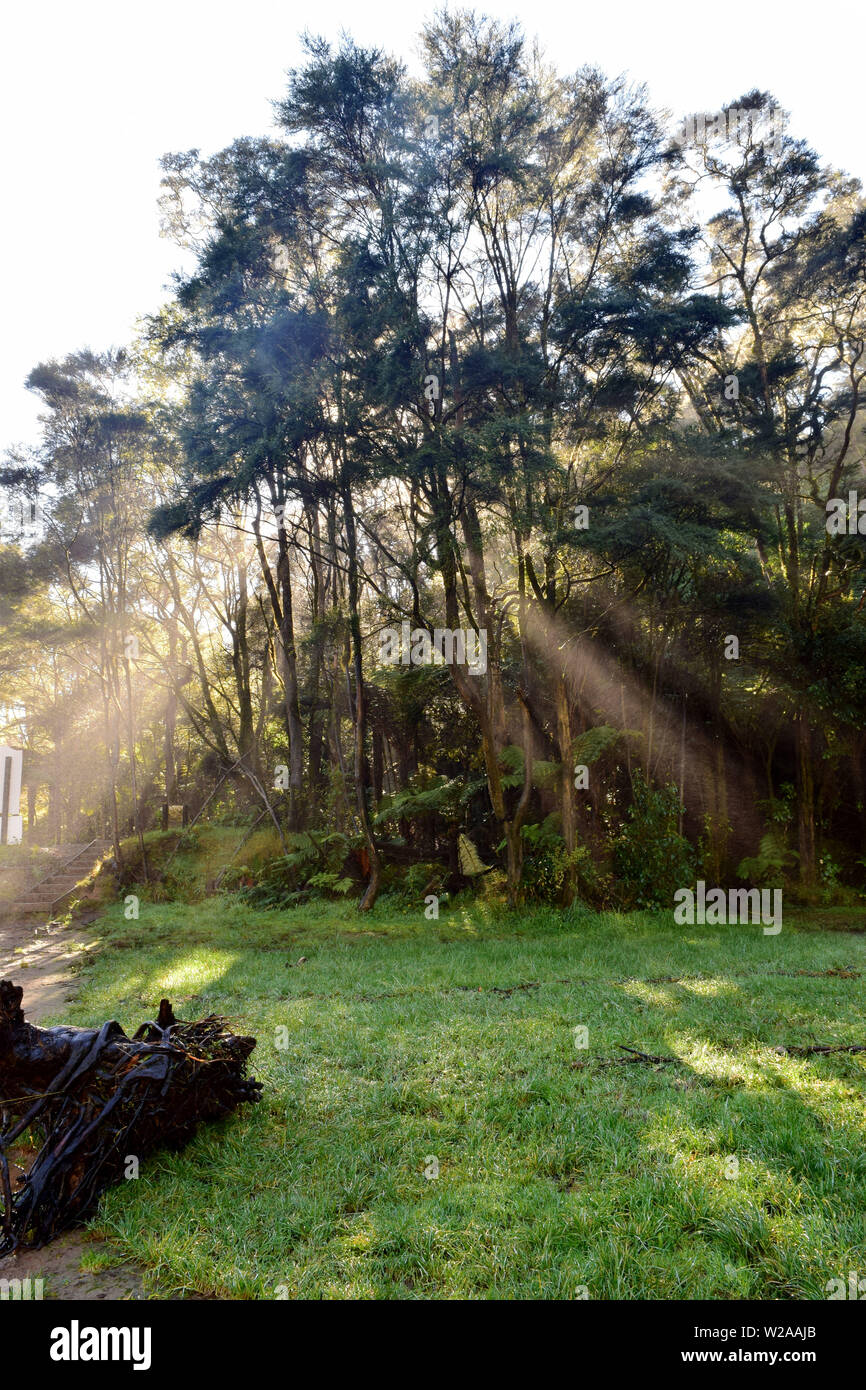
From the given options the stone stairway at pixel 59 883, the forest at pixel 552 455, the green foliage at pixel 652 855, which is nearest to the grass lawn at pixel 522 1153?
the green foliage at pixel 652 855

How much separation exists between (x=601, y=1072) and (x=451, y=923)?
7669 mm

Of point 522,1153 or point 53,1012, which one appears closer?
point 522,1153

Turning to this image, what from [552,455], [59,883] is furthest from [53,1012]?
[59,883]

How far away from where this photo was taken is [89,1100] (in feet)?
10.3

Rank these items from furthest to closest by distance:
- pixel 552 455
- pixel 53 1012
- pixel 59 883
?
pixel 59 883, pixel 552 455, pixel 53 1012

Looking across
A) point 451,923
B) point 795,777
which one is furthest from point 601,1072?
point 795,777

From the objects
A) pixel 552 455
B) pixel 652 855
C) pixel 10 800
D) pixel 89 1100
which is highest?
pixel 552 455

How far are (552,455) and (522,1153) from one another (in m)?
9.12

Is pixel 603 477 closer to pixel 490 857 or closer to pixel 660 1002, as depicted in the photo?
pixel 490 857

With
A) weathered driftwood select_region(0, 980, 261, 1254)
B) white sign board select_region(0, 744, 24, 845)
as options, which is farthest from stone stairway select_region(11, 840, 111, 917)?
weathered driftwood select_region(0, 980, 261, 1254)

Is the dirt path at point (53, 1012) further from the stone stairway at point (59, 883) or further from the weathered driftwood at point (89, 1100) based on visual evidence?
the stone stairway at point (59, 883)

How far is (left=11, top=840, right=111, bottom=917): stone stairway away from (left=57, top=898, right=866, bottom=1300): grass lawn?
10.7 metres

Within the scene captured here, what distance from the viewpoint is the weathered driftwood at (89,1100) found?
289 centimetres

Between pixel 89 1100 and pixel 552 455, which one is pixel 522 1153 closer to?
pixel 89 1100
